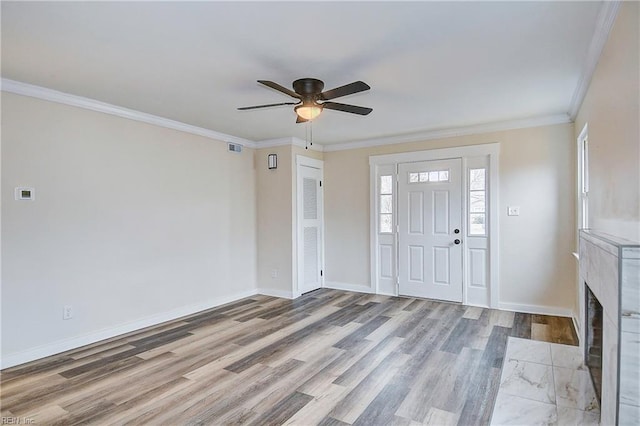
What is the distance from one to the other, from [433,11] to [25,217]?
3.65m

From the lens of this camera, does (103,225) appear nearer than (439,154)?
Yes

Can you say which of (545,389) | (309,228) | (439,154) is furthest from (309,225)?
(545,389)

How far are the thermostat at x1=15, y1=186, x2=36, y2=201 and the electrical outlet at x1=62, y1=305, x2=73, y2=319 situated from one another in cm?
107

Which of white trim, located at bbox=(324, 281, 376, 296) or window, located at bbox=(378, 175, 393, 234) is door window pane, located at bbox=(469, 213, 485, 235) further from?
white trim, located at bbox=(324, 281, 376, 296)

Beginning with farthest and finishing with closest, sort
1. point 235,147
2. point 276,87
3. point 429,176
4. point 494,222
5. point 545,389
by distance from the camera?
point 235,147 → point 429,176 → point 494,222 → point 276,87 → point 545,389

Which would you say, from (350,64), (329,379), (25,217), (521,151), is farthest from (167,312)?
(521,151)

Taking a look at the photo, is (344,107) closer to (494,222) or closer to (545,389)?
(545,389)

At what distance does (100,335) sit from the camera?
365cm

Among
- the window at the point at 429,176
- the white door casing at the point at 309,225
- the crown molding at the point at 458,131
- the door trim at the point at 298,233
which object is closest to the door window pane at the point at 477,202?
the window at the point at 429,176

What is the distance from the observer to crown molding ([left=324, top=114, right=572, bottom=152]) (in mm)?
4328

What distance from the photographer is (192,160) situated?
15.4 feet

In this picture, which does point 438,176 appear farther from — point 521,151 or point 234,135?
point 234,135

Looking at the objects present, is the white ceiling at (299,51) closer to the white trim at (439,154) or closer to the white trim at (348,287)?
the white trim at (439,154)

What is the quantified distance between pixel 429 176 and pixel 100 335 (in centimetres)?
453
